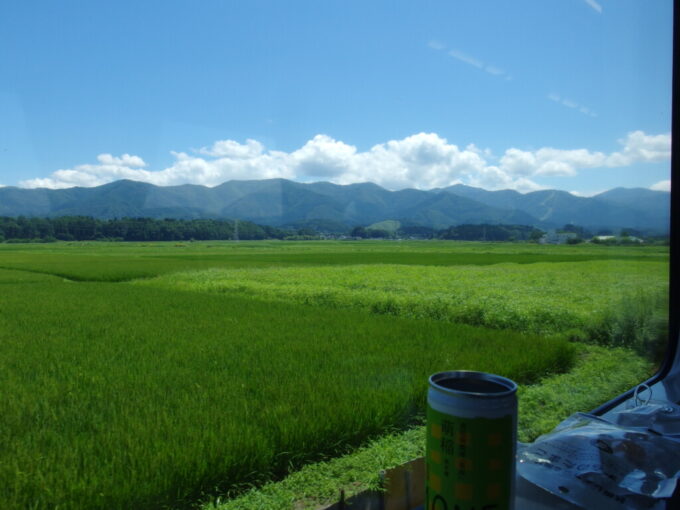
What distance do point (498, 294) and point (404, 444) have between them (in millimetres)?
4519

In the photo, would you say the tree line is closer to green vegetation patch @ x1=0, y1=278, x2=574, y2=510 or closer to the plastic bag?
green vegetation patch @ x1=0, y1=278, x2=574, y2=510

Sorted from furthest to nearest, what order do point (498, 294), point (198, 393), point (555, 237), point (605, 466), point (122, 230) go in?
point (498, 294) → point (122, 230) → point (555, 237) → point (198, 393) → point (605, 466)

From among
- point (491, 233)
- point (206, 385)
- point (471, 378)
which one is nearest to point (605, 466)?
point (471, 378)

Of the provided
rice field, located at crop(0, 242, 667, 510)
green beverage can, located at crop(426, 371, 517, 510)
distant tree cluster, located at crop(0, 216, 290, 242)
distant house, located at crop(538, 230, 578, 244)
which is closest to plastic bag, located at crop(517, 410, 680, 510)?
green beverage can, located at crop(426, 371, 517, 510)

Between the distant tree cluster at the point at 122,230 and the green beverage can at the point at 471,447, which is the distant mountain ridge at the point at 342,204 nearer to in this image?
the distant tree cluster at the point at 122,230

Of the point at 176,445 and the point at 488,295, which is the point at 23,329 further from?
the point at 488,295

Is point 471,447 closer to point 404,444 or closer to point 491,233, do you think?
point 404,444

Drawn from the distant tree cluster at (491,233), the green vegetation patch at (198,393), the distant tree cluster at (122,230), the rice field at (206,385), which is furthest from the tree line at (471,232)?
the distant tree cluster at (122,230)

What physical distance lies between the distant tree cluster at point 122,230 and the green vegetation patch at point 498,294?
125 cm

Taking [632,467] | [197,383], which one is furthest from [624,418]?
[197,383]

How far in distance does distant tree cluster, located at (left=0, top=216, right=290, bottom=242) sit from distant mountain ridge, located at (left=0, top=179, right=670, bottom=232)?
9.4 inches

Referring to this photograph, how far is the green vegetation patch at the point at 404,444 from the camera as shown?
139cm

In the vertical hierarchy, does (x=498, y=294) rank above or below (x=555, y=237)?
below

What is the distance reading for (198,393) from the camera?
2113mm
